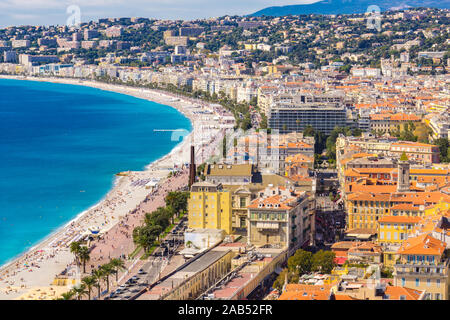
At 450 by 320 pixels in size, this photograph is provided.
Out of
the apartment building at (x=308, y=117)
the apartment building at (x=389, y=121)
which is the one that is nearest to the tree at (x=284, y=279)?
the apartment building at (x=308, y=117)

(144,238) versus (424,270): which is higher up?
(424,270)

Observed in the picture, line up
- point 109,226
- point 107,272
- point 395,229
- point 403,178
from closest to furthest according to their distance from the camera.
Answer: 1. point 107,272
2. point 395,229
3. point 403,178
4. point 109,226

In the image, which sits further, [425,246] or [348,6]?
[348,6]

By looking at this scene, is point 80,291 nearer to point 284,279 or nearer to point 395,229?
point 284,279

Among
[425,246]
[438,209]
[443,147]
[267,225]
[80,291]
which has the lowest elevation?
[80,291]

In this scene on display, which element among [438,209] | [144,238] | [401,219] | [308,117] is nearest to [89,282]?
[144,238]

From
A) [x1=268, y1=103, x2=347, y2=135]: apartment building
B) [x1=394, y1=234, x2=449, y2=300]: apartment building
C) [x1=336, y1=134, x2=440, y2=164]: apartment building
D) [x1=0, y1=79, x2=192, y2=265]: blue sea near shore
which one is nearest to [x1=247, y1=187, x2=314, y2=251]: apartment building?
[x1=394, y1=234, x2=449, y2=300]: apartment building

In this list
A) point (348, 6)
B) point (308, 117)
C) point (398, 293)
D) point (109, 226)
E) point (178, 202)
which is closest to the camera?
point (398, 293)
